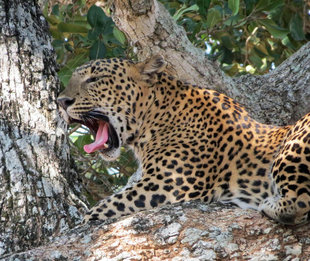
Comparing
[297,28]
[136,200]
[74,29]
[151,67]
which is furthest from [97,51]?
[297,28]

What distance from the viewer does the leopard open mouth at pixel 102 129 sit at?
6586 mm

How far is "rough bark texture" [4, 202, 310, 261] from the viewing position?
4.58 m

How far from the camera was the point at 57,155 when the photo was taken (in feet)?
20.6

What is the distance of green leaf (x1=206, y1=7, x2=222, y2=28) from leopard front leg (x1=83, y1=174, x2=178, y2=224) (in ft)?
9.02

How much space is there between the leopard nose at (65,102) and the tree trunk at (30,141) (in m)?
0.09

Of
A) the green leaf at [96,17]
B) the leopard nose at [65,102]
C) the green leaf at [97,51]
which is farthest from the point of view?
the green leaf at [97,51]

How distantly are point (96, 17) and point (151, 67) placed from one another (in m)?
1.25

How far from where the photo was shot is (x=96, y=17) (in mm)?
7520

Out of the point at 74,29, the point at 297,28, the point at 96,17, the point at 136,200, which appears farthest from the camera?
the point at 297,28

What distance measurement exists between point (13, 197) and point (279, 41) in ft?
18.9

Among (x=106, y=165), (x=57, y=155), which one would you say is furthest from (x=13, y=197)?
(x=106, y=165)

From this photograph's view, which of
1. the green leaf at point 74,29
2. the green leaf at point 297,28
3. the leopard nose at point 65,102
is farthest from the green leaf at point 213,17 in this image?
the leopard nose at point 65,102

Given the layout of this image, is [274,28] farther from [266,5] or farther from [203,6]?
[203,6]

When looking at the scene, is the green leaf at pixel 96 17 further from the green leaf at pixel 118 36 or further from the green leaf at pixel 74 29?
the green leaf at pixel 74 29
